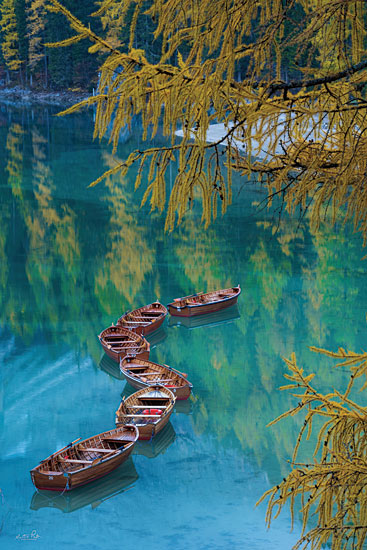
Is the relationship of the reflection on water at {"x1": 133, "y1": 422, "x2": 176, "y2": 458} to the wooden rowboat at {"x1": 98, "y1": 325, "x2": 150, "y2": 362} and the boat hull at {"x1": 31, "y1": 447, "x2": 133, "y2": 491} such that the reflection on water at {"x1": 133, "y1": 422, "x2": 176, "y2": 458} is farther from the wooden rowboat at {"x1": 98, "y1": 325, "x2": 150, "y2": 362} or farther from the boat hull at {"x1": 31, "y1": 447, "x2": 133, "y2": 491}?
the wooden rowboat at {"x1": 98, "y1": 325, "x2": 150, "y2": 362}

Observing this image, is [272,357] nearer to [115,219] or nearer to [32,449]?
[32,449]

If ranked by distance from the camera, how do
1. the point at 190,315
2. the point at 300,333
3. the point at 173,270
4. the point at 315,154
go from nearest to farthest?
the point at 315,154 < the point at 300,333 < the point at 190,315 < the point at 173,270

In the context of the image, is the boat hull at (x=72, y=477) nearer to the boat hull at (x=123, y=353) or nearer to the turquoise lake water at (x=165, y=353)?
the turquoise lake water at (x=165, y=353)

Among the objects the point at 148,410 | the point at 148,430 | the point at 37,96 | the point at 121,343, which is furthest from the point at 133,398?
the point at 37,96

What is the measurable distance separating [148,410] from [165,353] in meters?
3.95

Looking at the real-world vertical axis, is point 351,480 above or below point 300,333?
above

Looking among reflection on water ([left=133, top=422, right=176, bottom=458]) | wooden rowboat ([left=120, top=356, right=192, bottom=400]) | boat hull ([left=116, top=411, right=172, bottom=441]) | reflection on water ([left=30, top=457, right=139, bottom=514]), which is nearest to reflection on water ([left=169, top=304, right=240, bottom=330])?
wooden rowboat ([left=120, top=356, right=192, bottom=400])

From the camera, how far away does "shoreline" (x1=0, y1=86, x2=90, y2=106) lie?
77.5 metres

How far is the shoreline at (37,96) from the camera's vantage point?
254ft

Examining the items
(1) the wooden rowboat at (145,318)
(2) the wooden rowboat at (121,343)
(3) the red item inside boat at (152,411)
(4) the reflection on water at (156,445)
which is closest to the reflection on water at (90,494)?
(4) the reflection on water at (156,445)

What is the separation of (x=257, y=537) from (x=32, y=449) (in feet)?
15.5

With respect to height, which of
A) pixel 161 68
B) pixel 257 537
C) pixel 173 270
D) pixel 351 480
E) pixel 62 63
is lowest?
pixel 257 537

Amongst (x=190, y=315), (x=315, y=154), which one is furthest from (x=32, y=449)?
(x=315, y=154)

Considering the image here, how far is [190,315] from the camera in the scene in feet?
64.2
